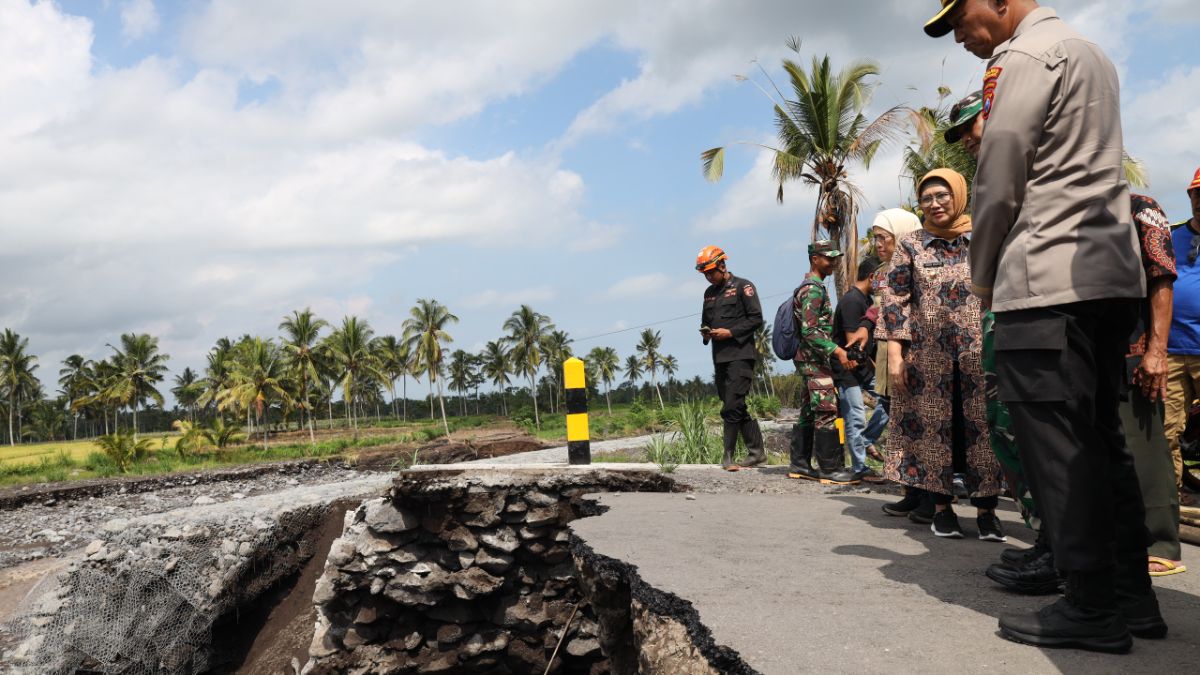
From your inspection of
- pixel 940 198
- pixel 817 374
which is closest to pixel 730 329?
pixel 817 374

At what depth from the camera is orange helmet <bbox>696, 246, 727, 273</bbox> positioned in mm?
6891

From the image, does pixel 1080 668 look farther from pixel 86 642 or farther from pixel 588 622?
pixel 86 642

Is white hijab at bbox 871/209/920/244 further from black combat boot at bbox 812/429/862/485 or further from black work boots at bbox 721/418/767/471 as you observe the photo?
black work boots at bbox 721/418/767/471

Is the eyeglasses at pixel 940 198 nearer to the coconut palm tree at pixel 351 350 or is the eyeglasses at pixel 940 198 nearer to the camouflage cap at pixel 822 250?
the camouflage cap at pixel 822 250

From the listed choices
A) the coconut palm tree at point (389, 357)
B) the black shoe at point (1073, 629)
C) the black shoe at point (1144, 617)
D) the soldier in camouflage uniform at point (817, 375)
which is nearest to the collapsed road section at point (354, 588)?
the soldier in camouflage uniform at point (817, 375)

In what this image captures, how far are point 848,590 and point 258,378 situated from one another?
2163 inches

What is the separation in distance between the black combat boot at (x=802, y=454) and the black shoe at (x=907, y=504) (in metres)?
1.98

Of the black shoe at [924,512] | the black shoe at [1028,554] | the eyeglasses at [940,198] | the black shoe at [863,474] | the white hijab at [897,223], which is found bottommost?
the black shoe at [863,474]

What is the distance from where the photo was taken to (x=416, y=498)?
6.00 meters

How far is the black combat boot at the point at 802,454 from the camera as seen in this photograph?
6371mm

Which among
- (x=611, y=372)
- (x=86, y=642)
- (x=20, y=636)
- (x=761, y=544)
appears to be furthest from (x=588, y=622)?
(x=611, y=372)

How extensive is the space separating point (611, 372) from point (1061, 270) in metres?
87.6

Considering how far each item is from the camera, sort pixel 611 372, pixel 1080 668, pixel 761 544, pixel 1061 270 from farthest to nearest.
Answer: pixel 611 372 < pixel 761 544 < pixel 1061 270 < pixel 1080 668

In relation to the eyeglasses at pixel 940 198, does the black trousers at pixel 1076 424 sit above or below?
below
